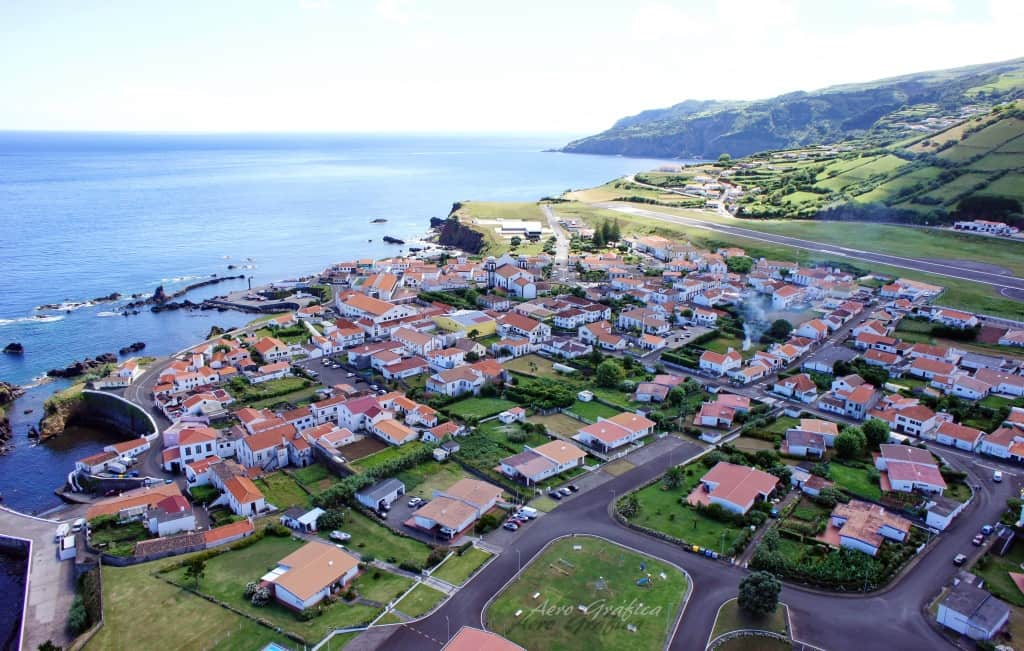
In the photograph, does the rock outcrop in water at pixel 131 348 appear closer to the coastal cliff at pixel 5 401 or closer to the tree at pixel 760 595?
the coastal cliff at pixel 5 401

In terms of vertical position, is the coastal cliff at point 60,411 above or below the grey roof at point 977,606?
above

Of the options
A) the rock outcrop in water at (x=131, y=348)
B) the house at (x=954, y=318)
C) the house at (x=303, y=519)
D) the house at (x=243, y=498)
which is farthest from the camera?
the rock outcrop in water at (x=131, y=348)

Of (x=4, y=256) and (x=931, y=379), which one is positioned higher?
(x=4, y=256)

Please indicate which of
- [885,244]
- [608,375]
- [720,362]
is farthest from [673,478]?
[885,244]

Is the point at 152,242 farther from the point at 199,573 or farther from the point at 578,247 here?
the point at 199,573

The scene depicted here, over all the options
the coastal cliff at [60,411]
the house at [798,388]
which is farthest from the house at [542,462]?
the coastal cliff at [60,411]

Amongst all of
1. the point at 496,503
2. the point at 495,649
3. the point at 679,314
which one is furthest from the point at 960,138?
the point at 495,649

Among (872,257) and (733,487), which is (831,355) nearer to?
(733,487)
